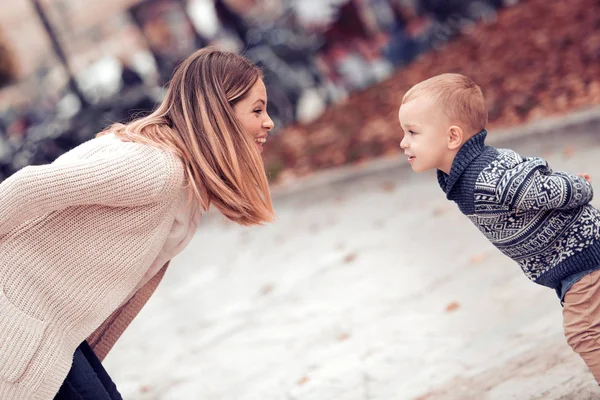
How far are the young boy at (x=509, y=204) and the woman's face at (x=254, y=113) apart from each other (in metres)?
0.52

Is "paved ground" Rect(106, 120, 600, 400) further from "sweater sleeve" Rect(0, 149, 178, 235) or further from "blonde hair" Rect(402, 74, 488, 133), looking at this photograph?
"sweater sleeve" Rect(0, 149, 178, 235)

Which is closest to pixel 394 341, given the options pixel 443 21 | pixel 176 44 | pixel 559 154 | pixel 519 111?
pixel 559 154

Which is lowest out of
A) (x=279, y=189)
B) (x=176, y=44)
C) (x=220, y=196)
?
(x=279, y=189)

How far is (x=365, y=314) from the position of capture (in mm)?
4488

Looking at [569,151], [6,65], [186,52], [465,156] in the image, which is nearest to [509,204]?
[465,156]

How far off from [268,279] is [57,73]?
7.02 m

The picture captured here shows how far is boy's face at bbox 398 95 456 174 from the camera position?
2.51 m

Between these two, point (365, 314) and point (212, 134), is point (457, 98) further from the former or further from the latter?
point (365, 314)

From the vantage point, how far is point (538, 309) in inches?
149

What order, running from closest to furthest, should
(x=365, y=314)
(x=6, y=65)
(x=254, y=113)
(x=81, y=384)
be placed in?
(x=81, y=384)
(x=254, y=113)
(x=365, y=314)
(x=6, y=65)

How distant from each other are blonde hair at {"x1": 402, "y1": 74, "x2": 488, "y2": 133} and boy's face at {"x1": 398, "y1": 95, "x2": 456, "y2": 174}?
0.02m

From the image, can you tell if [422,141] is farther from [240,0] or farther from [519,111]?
[240,0]

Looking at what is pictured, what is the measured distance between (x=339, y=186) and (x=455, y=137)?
4780 mm

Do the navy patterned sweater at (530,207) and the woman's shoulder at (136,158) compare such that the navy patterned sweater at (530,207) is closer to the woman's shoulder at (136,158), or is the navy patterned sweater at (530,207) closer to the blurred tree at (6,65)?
the woman's shoulder at (136,158)
